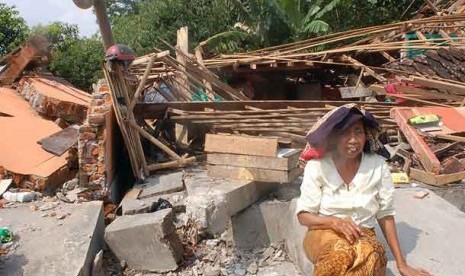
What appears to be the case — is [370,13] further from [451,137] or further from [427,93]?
[451,137]

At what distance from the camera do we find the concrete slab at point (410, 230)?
2949mm

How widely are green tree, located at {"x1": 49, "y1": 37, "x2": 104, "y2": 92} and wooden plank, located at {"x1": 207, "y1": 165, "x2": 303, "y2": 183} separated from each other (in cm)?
1158

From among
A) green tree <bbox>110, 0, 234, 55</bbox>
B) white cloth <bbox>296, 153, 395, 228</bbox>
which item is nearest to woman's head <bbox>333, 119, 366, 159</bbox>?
white cloth <bbox>296, 153, 395, 228</bbox>

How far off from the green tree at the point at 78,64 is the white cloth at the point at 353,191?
13.3 metres

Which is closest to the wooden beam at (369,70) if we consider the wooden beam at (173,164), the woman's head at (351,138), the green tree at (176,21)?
the wooden beam at (173,164)

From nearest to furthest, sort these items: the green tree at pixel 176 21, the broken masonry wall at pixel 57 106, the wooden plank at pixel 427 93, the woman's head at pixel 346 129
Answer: the woman's head at pixel 346 129 → the broken masonry wall at pixel 57 106 → the wooden plank at pixel 427 93 → the green tree at pixel 176 21

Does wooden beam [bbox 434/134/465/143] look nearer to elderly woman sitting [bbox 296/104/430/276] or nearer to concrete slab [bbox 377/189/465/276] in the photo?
concrete slab [bbox 377/189/465/276]

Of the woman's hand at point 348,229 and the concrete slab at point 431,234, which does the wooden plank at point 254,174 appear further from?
the woman's hand at point 348,229

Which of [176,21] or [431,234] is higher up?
[176,21]

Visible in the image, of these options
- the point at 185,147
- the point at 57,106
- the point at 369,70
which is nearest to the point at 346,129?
the point at 185,147

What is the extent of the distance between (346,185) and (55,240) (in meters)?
2.20

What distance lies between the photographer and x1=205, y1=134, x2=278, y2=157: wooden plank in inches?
160

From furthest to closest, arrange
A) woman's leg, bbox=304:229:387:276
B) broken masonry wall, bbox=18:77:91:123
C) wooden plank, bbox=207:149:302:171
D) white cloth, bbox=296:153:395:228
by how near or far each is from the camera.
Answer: broken masonry wall, bbox=18:77:91:123 → wooden plank, bbox=207:149:302:171 → white cloth, bbox=296:153:395:228 → woman's leg, bbox=304:229:387:276

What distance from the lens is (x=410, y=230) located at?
3334mm
